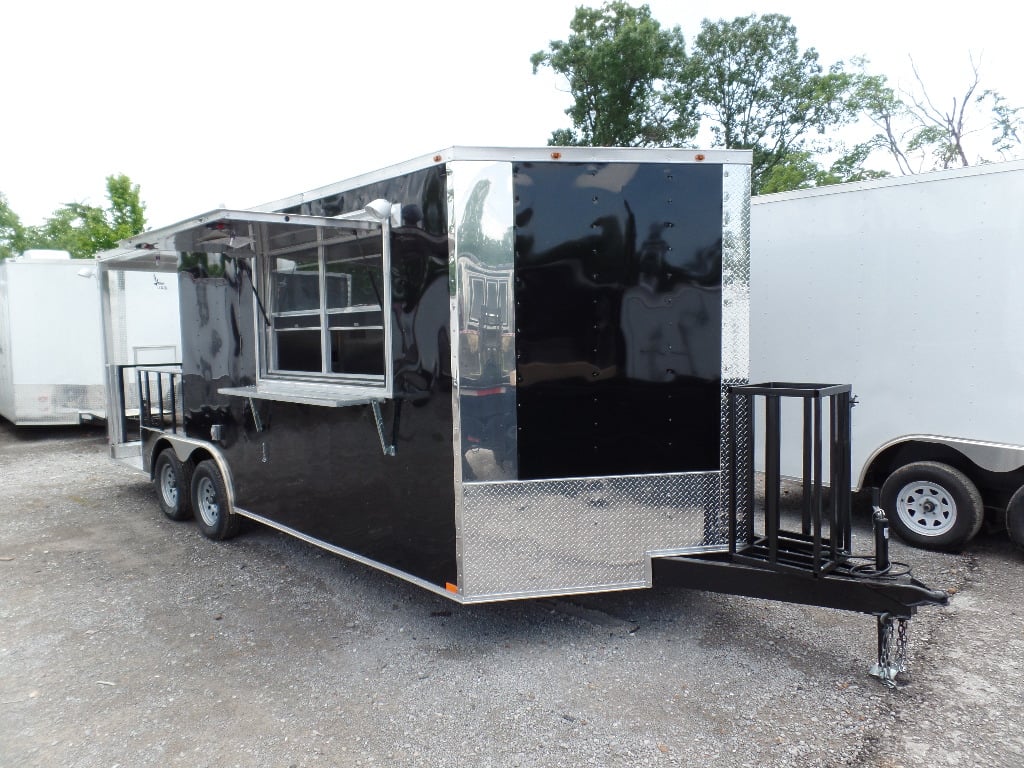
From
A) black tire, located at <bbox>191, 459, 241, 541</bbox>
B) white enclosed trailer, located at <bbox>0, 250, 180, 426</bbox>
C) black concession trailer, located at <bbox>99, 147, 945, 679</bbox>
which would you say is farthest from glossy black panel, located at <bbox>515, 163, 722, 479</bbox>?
white enclosed trailer, located at <bbox>0, 250, 180, 426</bbox>

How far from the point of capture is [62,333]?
10.9 m

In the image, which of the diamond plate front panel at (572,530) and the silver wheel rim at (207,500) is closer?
the diamond plate front panel at (572,530)

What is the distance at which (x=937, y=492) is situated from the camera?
5238 mm

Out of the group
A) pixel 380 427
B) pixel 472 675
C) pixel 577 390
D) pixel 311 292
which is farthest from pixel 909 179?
pixel 472 675

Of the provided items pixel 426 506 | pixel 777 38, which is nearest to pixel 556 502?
pixel 426 506

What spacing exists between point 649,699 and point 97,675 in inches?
108

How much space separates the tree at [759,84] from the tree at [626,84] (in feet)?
4.52

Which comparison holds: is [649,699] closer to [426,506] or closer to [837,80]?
[426,506]

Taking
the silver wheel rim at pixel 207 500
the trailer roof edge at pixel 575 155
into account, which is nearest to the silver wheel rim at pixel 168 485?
the silver wheel rim at pixel 207 500

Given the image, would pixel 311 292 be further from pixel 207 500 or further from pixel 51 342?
pixel 51 342

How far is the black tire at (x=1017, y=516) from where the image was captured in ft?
15.9

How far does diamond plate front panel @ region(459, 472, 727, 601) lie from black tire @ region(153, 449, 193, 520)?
3727 millimetres

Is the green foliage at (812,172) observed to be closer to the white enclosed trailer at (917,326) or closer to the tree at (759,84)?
the tree at (759,84)

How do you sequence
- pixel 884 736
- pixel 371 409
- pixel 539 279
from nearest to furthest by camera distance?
1. pixel 884 736
2. pixel 539 279
3. pixel 371 409
